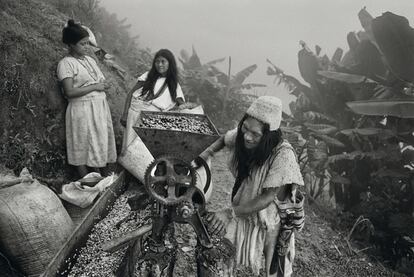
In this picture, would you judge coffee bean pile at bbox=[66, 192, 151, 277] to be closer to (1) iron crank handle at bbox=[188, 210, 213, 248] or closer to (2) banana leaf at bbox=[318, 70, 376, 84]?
(1) iron crank handle at bbox=[188, 210, 213, 248]

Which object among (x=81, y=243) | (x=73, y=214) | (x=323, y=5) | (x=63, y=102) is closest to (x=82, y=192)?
(x=73, y=214)

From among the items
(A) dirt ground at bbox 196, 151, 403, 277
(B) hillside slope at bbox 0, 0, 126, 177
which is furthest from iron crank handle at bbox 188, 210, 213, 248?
(B) hillside slope at bbox 0, 0, 126, 177

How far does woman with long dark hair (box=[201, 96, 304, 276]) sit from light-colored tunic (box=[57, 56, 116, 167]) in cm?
202

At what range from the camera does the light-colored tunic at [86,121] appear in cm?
393

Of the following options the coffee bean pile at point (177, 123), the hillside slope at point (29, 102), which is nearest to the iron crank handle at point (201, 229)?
the coffee bean pile at point (177, 123)

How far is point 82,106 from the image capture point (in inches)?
156

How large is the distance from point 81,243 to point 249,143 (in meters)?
1.68

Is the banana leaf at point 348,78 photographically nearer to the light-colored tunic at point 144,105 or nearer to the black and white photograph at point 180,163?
the black and white photograph at point 180,163

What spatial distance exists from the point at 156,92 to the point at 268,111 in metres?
2.34

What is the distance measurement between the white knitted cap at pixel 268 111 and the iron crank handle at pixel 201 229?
0.70 metres

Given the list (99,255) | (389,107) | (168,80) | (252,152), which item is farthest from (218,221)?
(389,107)

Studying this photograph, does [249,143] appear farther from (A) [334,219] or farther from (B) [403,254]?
(B) [403,254]

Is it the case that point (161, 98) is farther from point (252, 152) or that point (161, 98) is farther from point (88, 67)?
point (252, 152)

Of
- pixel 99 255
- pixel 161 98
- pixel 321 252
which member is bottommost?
pixel 321 252
